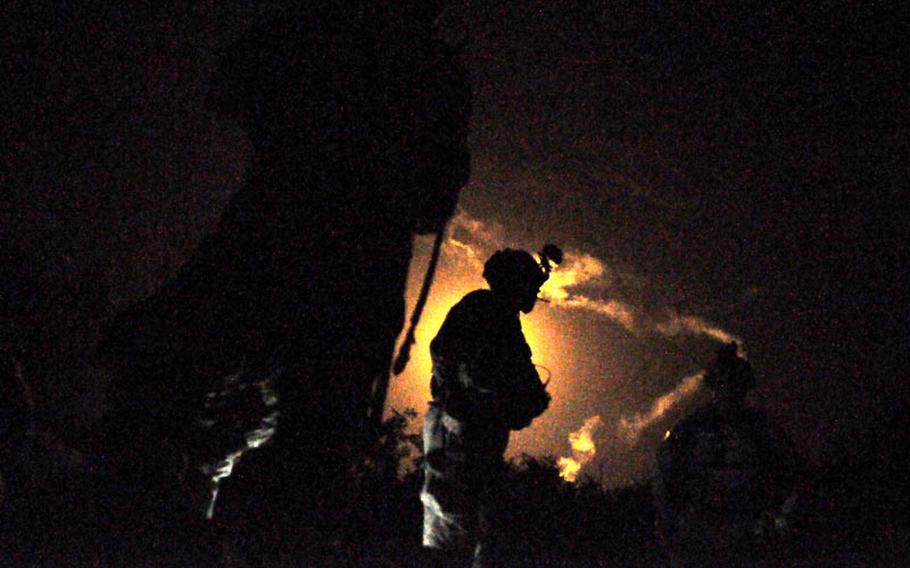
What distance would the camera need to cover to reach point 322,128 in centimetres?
377

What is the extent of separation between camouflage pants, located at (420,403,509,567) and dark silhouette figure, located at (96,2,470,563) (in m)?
0.67

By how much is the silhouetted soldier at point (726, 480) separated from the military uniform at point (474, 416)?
2046 mm

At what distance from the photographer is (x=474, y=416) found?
3330 mm

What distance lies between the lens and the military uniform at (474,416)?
10.7 feet

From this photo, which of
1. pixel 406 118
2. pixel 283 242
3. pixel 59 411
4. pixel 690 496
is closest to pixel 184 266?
pixel 283 242

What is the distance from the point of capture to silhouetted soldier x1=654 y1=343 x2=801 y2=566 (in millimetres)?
4406

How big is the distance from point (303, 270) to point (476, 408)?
1569 mm

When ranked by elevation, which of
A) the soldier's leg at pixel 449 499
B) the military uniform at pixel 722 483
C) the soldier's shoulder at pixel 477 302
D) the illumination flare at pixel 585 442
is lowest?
the soldier's leg at pixel 449 499

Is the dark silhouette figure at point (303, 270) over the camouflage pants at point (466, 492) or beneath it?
over

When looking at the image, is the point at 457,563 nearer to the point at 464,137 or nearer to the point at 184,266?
the point at 184,266

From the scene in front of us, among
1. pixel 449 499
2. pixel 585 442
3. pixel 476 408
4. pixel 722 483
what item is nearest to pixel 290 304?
pixel 476 408

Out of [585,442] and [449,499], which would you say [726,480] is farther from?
[585,442]

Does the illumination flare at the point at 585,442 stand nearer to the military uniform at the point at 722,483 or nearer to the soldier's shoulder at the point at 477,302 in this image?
the military uniform at the point at 722,483

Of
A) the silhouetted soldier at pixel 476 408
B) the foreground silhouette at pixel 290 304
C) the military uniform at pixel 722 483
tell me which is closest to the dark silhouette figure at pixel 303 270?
the foreground silhouette at pixel 290 304
